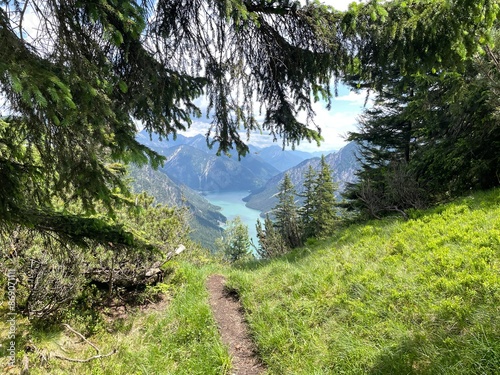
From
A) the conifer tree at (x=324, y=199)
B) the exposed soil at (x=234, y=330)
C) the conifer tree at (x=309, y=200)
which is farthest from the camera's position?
the conifer tree at (x=309, y=200)

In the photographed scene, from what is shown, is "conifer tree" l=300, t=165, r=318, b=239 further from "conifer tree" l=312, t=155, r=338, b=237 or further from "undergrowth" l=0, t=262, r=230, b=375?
"undergrowth" l=0, t=262, r=230, b=375

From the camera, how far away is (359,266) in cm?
498

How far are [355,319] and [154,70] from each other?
4273mm

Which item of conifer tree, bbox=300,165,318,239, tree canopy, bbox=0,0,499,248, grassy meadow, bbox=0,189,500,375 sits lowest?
conifer tree, bbox=300,165,318,239

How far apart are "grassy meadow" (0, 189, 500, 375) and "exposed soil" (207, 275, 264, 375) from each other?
7.4 inches

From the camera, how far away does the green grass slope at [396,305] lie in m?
2.71

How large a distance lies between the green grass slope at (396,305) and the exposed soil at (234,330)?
21 cm

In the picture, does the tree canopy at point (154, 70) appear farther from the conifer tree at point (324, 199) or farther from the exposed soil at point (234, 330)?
the conifer tree at point (324, 199)

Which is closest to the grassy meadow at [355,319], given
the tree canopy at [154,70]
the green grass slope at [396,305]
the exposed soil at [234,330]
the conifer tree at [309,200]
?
the green grass slope at [396,305]

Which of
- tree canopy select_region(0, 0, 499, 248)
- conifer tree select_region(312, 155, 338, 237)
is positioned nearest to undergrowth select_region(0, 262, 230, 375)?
tree canopy select_region(0, 0, 499, 248)

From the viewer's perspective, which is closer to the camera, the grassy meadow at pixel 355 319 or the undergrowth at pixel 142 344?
the grassy meadow at pixel 355 319

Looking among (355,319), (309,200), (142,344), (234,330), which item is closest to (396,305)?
(355,319)

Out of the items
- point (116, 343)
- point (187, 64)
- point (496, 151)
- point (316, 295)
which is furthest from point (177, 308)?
point (496, 151)

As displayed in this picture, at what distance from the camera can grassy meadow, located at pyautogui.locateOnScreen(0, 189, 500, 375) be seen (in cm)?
284
